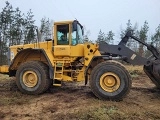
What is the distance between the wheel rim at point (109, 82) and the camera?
9391 millimetres

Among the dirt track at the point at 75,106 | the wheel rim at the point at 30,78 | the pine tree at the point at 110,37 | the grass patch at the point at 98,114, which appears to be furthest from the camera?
the pine tree at the point at 110,37

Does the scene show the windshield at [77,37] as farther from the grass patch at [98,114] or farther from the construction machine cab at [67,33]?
the grass patch at [98,114]

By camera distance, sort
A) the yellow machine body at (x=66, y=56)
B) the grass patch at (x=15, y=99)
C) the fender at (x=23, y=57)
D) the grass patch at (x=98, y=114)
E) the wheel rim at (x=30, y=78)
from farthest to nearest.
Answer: the fender at (x=23, y=57) < the wheel rim at (x=30, y=78) < the yellow machine body at (x=66, y=56) < the grass patch at (x=15, y=99) < the grass patch at (x=98, y=114)

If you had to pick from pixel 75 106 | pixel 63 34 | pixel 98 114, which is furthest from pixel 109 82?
pixel 63 34

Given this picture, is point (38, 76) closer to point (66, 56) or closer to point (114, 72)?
point (66, 56)

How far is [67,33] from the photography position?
10.5 meters

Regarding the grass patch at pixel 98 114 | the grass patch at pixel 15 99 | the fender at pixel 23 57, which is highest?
the fender at pixel 23 57

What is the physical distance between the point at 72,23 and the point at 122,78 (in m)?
2.78

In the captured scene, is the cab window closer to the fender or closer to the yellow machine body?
the yellow machine body

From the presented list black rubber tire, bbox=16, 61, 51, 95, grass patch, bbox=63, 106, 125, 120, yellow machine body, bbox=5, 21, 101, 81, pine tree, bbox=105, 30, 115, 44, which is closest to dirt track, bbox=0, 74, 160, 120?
grass patch, bbox=63, 106, 125, 120

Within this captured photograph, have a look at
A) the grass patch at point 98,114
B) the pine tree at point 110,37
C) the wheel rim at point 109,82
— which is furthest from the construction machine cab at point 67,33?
the pine tree at point 110,37

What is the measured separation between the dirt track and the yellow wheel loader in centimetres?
47

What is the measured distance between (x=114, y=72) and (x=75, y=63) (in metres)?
1.90

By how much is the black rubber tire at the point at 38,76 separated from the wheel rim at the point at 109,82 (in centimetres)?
223
